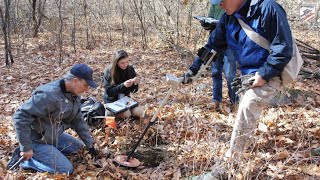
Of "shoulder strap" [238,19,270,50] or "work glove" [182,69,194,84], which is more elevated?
"shoulder strap" [238,19,270,50]

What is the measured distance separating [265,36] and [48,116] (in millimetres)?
2313

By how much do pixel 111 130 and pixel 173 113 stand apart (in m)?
1.08

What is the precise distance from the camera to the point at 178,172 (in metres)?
3.49

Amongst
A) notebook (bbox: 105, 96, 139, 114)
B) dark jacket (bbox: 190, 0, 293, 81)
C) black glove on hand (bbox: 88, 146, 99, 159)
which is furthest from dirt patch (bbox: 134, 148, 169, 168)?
dark jacket (bbox: 190, 0, 293, 81)

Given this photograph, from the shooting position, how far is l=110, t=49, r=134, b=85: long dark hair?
4.78m

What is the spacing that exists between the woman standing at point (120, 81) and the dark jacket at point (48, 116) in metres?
1.06

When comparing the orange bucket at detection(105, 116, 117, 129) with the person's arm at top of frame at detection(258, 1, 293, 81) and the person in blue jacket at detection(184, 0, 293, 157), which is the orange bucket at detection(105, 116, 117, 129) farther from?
the person's arm at top of frame at detection(258, 1, 293, 81)

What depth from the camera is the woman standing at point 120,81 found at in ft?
15.7

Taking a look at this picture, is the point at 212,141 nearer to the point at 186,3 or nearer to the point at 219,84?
the point at 219,84

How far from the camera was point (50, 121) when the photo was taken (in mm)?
3541

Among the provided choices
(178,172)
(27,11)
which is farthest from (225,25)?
(27,11)

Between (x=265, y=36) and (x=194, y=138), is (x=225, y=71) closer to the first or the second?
(x=194, y=138)

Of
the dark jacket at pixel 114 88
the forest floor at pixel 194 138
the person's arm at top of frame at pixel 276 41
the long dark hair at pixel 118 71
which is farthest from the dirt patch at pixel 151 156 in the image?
the person's arm at top of frame at pixel 276 41

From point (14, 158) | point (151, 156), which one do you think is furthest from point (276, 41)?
point (14, 158)
